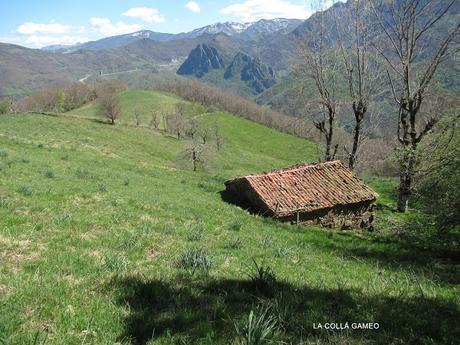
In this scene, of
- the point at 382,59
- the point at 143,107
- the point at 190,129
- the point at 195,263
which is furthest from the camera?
the point at 143,107

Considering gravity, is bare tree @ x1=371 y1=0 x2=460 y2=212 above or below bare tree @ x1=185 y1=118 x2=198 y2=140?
above

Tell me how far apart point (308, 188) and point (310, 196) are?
0.88 meters

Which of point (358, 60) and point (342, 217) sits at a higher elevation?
point (358, 60)

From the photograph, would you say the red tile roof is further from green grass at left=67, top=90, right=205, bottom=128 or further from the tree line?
green grass at left=67, top=90, right=205, bottom=128

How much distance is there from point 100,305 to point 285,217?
1703cm

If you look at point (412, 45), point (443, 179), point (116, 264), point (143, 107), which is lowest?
point (143, 107)

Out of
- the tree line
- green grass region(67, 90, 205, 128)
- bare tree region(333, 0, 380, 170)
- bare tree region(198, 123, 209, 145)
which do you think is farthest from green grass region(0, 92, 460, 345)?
green grass region(67, 90, 205, 128)

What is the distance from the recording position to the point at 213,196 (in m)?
26.0

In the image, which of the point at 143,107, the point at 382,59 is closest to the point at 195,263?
the point at 382,59

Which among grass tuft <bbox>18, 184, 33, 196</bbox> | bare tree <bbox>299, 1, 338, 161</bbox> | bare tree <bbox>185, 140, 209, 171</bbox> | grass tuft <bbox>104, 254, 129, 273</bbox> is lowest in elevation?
bare tree <bbox>185, 140, 209, 171</bbox>

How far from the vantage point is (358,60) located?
98.9ft

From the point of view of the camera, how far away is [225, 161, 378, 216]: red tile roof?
75.1ft

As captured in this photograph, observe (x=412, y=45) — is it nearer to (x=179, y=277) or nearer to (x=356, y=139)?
(x=356, y=139)

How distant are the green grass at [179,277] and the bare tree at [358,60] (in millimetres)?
15367
